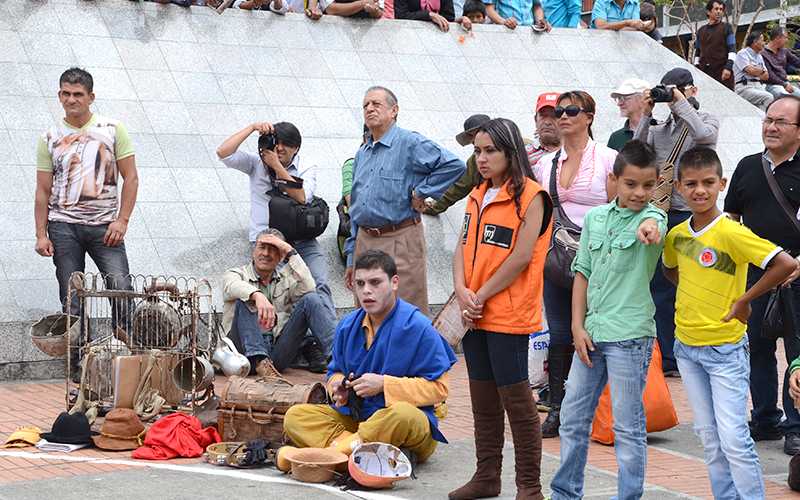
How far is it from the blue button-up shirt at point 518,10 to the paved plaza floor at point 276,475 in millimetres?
9187

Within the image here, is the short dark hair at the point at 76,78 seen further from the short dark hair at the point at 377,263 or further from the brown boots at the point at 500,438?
the brown boots at the point at 500,438

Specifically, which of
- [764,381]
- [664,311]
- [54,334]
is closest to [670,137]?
[664,311]

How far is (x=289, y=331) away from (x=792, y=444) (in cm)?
372

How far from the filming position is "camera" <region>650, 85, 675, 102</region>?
7293 millimetres

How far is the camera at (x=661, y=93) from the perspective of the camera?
729cm

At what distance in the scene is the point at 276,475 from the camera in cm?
594

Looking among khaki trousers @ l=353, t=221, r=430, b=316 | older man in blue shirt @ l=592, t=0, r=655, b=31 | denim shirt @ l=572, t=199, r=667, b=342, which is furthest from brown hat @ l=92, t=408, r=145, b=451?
older man in blue shirt @ l=592, t=0, r=655, b=31

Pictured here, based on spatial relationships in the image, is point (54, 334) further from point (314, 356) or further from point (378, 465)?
point (378, 465)

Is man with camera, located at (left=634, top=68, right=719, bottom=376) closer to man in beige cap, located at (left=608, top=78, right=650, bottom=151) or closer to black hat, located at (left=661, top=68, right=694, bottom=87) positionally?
black hat, located at (left=661, top=68, right=694, bottom=87)

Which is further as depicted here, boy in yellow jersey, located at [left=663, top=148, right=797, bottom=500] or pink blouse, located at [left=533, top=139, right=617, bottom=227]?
pink blouse, located at [left=533, top=139, right=617, bottom=227]

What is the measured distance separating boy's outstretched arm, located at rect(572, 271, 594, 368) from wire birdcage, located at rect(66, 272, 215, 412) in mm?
2590

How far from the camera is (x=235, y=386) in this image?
674 cm

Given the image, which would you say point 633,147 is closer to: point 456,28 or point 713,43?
point 456,28

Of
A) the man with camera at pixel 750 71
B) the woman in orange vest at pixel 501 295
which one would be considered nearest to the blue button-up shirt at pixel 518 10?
the man with camera at pixel 750 71
